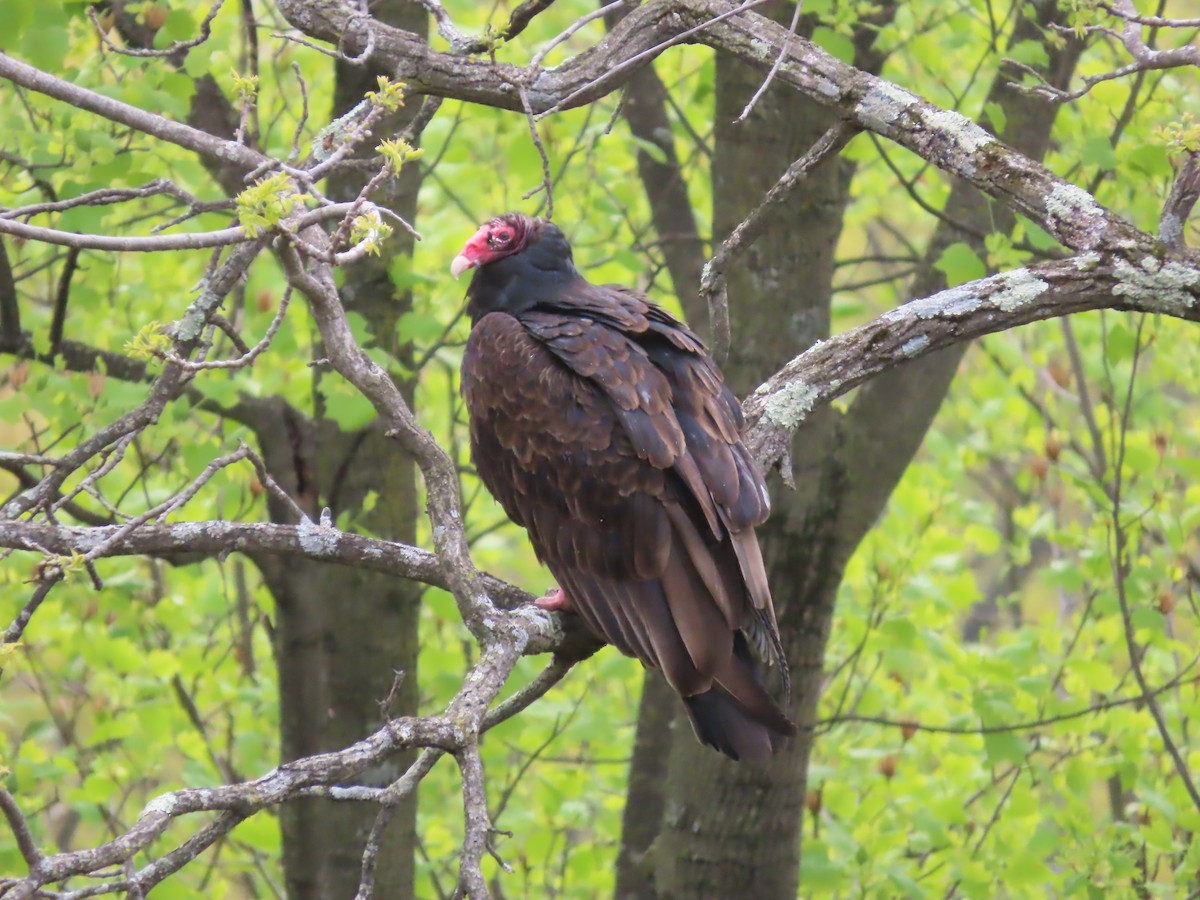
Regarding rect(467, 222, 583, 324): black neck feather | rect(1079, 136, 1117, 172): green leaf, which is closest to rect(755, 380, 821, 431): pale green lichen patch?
rect(467, 222, 583, 324): black neck feather

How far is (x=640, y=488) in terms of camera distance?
112 inches

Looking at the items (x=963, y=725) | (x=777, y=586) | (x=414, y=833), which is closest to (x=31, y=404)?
(x=414, y=833)

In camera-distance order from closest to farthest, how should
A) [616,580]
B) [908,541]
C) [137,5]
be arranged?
1. [616,580]
2. [137,5]
3. [908,541]

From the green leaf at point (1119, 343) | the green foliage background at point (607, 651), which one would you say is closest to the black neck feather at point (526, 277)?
the green foliage background at point (607, 651)

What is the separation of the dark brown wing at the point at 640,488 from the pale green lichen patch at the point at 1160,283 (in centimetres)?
82

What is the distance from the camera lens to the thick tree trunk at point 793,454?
13.5ft

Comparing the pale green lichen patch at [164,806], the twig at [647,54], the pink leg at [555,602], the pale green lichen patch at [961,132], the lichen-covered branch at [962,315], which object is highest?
the twig at [647,54]

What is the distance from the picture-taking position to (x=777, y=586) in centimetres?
415

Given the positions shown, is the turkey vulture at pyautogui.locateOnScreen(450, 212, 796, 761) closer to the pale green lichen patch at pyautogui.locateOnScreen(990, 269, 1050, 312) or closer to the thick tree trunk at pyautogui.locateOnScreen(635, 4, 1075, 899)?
the pale green lichen patch at pyautogui.locateOnScreen(990, 269, 1050, 312)

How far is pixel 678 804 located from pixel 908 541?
1.80 meters

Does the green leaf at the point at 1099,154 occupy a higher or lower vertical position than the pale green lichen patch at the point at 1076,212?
higher

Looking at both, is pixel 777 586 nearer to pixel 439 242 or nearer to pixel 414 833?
pixel 414 833

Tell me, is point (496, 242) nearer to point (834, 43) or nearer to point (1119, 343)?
point (834, 43)

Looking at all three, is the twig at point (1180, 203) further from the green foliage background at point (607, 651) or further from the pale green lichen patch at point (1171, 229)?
the green foliage background at point (607, 651)
